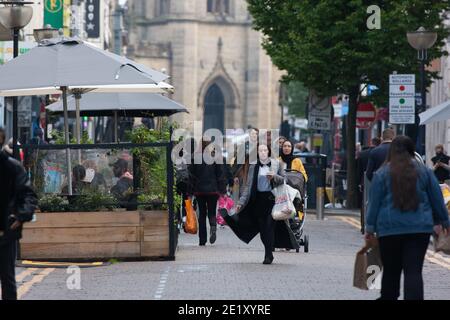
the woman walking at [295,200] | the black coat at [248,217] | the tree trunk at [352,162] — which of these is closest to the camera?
the black coat at [248,217]

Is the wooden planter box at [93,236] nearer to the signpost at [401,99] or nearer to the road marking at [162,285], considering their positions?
the road marking at [162,285]

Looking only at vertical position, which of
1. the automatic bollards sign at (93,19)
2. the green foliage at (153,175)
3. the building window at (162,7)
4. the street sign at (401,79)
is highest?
the building window at (162,7)

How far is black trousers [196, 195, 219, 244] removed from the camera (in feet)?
73.2

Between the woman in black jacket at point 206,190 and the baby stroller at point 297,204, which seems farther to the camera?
the woman in black jacket at point 206,190

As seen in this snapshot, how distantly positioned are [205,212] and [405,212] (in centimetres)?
1079

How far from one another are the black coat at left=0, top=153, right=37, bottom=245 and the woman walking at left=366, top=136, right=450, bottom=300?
2.80m

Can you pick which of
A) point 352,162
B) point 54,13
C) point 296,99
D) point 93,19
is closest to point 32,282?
point 352,162

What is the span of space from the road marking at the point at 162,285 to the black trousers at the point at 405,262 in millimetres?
2733

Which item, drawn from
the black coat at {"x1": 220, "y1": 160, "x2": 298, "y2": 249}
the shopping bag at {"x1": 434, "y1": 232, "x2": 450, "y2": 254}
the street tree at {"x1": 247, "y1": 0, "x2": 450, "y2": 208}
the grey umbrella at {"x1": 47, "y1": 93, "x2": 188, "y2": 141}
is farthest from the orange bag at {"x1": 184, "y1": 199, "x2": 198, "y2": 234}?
the street tree at {"x1": 247, "y1": 0, "x2": 450, "y2": 208}

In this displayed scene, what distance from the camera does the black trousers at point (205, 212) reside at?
22312 mm

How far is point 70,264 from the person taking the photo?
18.3 meters

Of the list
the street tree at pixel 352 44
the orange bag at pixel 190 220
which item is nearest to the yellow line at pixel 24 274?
the orange bag at pixel 190 220
